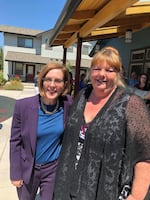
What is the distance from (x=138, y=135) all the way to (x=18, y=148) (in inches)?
48.5

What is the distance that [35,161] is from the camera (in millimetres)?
2416

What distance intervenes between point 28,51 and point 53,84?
34.5 metres

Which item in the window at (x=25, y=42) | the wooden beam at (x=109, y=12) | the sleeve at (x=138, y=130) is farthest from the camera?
the window at (x=25, y=42)

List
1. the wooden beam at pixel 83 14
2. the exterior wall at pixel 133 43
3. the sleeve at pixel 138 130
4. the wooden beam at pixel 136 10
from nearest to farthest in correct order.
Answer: the sleeve at pixel 138 130
the wooden beam at pixel 83 14
the wooden beam at pixel 136 10
the exterior wall at pixel 133 43

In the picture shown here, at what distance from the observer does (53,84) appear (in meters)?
2.31

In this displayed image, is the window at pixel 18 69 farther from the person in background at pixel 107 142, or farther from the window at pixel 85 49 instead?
the person in background at pixel 107 142

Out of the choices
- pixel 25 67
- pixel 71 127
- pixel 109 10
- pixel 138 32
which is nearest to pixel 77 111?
pixel 71 127

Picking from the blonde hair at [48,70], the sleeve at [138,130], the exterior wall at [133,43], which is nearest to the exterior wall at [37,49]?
the exterior wall at [133,43]

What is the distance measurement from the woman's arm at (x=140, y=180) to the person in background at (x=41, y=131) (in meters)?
0.78

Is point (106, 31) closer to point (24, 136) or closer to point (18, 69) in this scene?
point (24, 136)

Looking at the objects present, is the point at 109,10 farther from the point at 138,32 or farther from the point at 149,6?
the point at 138,32

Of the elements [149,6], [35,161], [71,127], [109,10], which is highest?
[149,6]

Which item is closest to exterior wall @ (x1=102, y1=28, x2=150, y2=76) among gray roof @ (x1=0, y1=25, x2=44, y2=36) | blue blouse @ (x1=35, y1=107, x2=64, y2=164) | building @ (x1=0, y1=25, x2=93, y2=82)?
blue blouse @ (x1=35, y1=107, x2=64, y2=164)

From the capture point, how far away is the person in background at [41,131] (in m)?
2.32
